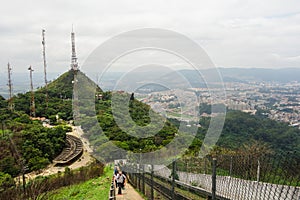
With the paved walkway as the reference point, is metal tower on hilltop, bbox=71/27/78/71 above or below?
above

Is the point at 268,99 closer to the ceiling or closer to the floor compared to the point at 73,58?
closer to the floor

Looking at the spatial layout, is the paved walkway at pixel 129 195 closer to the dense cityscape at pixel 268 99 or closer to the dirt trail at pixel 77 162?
the dirt trail at pixel 77 162

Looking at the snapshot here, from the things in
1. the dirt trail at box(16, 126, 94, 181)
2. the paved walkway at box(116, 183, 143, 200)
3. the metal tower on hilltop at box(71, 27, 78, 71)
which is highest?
the metal tower on hilltop at box(71, 27, 78, 71)

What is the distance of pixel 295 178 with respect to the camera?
2.71 meters

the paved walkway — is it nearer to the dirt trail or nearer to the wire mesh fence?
the wire mesh fence

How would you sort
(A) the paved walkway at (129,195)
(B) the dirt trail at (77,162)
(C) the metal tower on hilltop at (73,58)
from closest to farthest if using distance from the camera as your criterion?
1. (A) the paved walkway at (129,195)
2. (B) the dirt trail at (77,162)
3. (C) the metal tower on hilltop at (73,58)

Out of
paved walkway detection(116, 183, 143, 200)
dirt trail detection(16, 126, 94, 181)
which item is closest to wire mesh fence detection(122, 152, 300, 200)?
paved walkway detection(116, 183, 143, 200)

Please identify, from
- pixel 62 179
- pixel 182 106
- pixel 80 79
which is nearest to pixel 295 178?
pixel 182 106

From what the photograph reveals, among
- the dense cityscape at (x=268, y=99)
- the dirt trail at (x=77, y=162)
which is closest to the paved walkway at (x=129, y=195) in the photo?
the dirt trail at (x=77, y=162)

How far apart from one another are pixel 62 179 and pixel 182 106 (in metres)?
6.47

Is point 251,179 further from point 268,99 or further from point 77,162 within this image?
point 268,99

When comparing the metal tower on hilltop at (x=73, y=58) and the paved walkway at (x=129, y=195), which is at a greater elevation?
the metal tower on hilltop at (x=73, y=58)

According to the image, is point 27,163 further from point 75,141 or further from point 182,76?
point 182,76

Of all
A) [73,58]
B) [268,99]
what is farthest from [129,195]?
[268,99]
